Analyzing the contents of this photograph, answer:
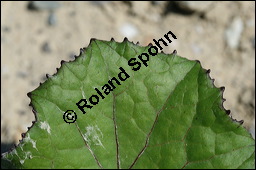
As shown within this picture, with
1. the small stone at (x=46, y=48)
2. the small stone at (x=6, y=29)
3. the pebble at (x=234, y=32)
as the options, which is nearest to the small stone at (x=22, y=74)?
the small stone at (x=46, y=48)

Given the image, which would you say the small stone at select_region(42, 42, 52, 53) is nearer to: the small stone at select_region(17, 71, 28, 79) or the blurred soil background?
the blurred soil background

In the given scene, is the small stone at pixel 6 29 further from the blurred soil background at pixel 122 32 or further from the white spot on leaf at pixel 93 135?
the white spot on leaf at pixel 93 135

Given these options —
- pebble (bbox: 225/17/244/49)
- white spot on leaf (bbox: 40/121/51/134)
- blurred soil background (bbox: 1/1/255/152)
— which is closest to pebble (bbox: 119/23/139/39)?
blurred soil background (bbox: 1/1/255/152)

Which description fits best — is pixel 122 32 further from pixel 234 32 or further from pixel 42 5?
pixel 234 32

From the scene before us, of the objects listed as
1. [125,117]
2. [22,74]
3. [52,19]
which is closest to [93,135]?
[125,117]

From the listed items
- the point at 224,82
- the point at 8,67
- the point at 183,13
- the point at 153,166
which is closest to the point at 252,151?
the point at 153,166
